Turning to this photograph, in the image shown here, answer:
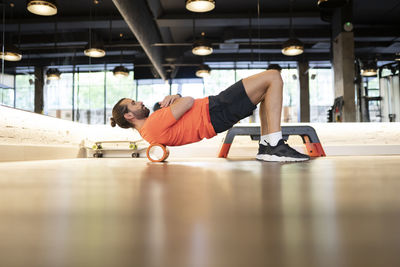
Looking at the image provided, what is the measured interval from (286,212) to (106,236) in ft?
0.59

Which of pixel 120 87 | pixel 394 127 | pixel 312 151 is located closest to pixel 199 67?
pixel 120 87

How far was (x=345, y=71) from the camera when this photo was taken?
18.6 ft

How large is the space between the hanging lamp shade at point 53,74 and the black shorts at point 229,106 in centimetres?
285

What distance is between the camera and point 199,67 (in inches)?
287

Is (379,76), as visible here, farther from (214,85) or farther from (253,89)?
(253,89)

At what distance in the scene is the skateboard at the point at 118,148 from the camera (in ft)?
13.6

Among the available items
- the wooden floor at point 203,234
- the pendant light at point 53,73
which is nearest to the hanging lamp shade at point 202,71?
the pendant light at point 53,73

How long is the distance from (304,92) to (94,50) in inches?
172

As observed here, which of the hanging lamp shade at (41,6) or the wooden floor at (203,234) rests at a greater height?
the hanging lamp shade at (41,6)

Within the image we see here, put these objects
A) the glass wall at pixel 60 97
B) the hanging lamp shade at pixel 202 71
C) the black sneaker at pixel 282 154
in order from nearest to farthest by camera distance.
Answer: the black sneaker at pixel 282 154
the glass wall at pixel 60 97
the hanging lamp shade at pixel 202 71

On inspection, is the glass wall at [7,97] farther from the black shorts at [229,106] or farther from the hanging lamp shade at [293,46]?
the hanging lamp shade at [293,46]

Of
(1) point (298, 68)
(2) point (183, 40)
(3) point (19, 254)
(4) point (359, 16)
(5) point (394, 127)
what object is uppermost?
(4) point (359, 16)

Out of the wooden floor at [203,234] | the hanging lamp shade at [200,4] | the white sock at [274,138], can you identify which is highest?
the hanging lamp shade at [200,4]

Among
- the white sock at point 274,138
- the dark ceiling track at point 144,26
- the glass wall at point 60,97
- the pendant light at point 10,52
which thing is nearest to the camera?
the white sock at point 274,138
